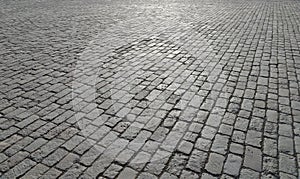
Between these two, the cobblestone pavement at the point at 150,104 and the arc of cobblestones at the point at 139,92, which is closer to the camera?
the cobblestone pavement at the point at 150,104

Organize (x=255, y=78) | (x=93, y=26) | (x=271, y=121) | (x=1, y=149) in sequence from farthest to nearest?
(x=93, y=26), (x=255, y=78), (x=271, y=121), (x=1, y=149)

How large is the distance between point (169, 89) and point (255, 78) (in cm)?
204

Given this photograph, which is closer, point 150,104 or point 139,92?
point 150,104

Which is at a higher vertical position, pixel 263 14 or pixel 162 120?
pixel 263 14

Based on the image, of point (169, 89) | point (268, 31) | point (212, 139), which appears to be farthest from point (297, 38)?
point (212, 139)

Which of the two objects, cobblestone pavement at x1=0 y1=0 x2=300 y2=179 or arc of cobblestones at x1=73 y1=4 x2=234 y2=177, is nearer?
cobblestone pavement at x1=0 y1=0 x2=300 y2=179

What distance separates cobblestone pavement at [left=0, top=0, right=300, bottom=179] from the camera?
3184mm

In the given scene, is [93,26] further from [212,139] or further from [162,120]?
[212,139]

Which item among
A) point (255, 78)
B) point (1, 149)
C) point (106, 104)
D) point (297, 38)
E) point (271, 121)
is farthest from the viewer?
point (297, 38)

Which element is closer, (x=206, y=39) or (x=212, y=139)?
(x=212, y=139)

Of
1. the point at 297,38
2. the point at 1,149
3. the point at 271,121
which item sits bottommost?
the point at 1,149

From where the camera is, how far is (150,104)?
14.7ft

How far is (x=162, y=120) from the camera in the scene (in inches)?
159

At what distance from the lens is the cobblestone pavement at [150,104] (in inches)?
125
